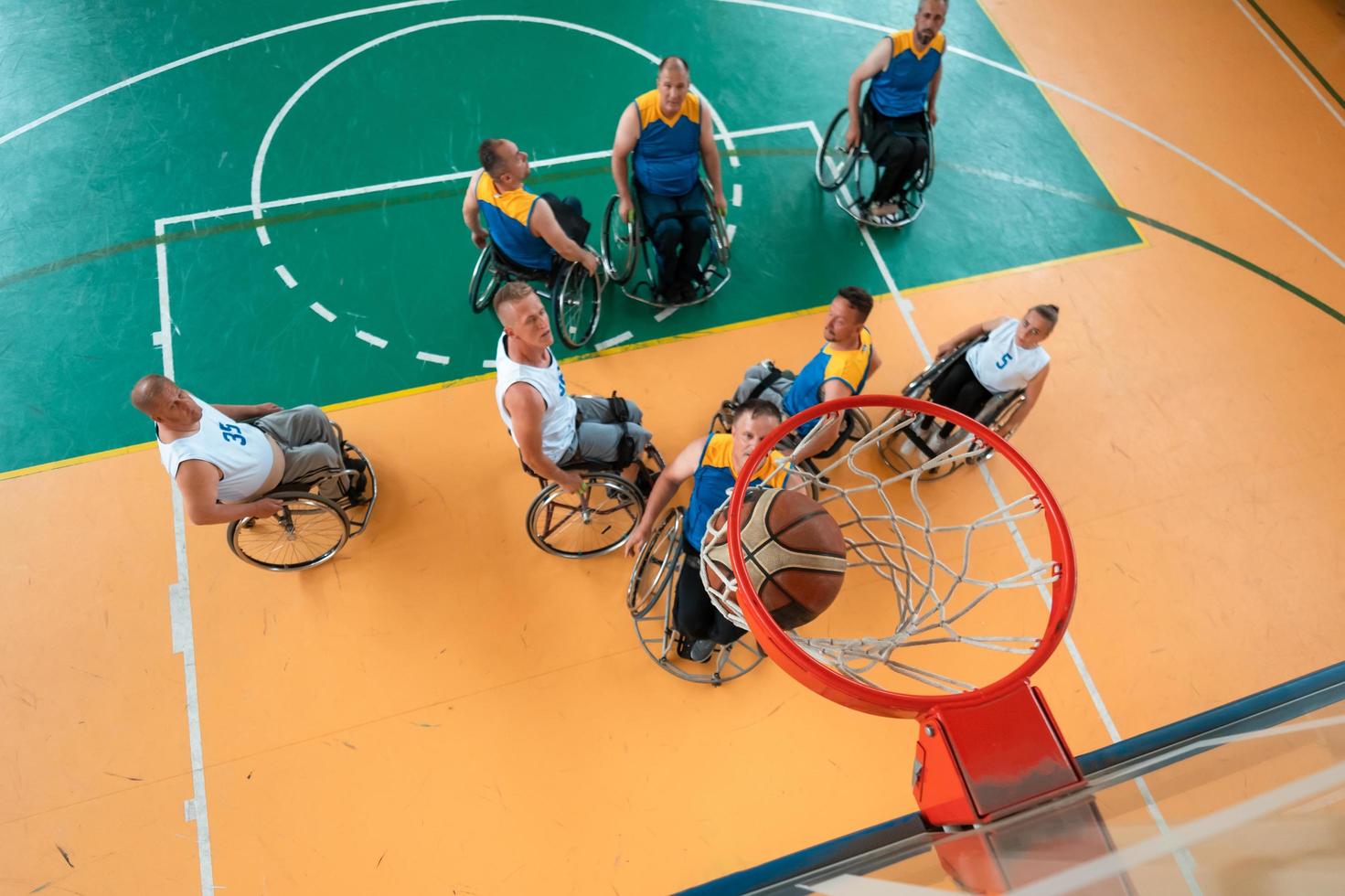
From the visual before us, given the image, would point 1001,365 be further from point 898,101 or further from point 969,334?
point 898,101

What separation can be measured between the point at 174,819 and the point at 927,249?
567cm

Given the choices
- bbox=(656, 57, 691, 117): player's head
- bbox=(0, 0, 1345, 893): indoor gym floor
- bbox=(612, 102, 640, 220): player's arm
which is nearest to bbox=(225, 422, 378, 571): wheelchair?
bbox=(0, 0, 1345, 893): indoor gym floor

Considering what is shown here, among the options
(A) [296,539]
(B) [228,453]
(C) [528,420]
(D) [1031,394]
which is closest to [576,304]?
(C) [528,420]

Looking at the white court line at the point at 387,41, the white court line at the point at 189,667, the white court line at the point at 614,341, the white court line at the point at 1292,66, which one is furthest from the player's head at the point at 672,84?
the white court line at the point at 1292,66

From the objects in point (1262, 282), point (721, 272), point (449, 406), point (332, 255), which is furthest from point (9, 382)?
point (1262, 282)

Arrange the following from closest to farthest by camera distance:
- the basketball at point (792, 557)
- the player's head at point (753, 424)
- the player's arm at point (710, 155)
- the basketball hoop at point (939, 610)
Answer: the basketball hoop at point (939, 610)
the basketball at point (792, 557)
the player's head at point (753, 424)
the player's arm at point (710, 155)

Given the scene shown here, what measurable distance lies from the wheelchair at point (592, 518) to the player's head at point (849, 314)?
3.92 feet

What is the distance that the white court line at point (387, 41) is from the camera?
18.8 ft

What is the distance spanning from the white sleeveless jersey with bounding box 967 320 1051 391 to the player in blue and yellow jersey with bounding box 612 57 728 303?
179 cm

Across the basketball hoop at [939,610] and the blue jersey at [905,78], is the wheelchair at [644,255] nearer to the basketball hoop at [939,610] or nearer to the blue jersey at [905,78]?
the blue jersey at [905,78]

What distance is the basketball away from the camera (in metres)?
2.71

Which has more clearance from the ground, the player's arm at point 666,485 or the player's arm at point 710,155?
the player's arm at point 710,155

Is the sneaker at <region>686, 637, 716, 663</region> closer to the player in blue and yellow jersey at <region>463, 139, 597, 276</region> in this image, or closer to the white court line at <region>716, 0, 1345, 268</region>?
the player in blue and yellow jersey at <region>463, 139, 597, 276</region>

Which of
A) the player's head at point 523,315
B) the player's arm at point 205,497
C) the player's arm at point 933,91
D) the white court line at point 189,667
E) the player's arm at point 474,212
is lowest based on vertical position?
the white court line at point 189,667
